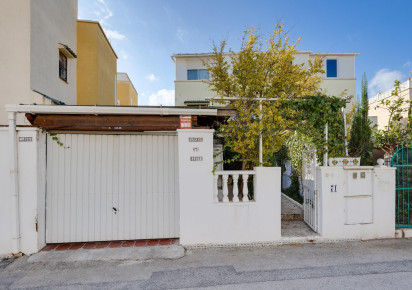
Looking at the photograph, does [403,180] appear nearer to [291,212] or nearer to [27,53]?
[291,212]

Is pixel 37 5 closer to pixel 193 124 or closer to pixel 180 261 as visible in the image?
pixel 193 124

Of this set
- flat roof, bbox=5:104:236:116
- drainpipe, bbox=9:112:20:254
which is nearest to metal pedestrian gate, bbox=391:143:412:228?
flat roof, bbox=5:104:236:116

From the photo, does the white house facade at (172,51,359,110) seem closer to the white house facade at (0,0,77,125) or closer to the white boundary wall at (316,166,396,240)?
the white house facade at (0,0,77,125)

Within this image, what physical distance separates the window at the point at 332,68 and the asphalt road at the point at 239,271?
45.8 feet

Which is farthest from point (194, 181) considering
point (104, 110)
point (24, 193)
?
point (24, 193)

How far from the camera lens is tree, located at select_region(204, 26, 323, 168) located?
4.75 meters

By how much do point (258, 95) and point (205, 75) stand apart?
31.4ft

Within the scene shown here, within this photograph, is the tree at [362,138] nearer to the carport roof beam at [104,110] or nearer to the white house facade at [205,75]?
the carport roof beam at [104,110]

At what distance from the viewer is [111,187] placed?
15.7 feet

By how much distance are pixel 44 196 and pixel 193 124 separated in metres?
3.52

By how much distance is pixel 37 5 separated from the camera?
265 inches

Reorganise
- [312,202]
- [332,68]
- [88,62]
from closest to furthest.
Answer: [312,202] < [88,62] < [332,68]

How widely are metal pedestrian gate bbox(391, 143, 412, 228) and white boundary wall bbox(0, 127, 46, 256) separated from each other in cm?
784

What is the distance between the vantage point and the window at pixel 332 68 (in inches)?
604
